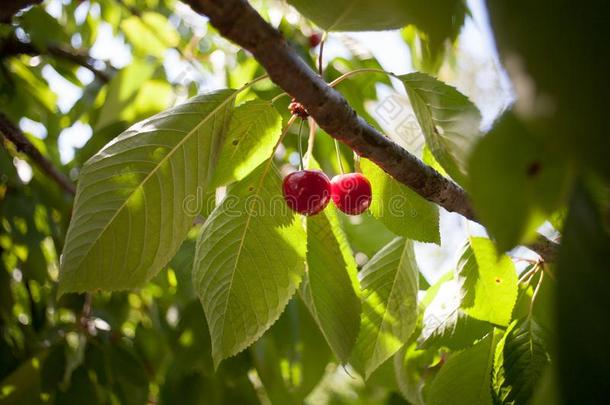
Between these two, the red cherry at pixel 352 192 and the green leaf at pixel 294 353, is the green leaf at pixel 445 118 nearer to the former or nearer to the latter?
the red cherry at pixel 352 192

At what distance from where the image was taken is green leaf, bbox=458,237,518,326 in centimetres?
124

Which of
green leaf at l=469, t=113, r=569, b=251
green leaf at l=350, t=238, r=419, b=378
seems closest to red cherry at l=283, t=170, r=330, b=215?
green leaf at l=350, t=238, r=419, b=378

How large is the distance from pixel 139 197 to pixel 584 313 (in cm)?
84

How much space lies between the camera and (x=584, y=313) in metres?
0.44

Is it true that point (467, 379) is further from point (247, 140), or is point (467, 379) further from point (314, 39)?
point (314, 39)

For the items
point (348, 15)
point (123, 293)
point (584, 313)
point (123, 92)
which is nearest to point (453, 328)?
point (348, 15)

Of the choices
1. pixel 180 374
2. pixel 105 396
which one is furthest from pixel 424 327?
pixel 105 396

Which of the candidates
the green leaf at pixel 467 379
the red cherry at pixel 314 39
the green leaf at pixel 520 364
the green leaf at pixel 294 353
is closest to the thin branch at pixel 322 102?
the green leaf at pixel 520 364

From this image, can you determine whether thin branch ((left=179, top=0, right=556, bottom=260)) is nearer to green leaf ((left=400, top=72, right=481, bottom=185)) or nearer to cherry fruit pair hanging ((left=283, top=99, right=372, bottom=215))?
green leaf ((left=400, top=72, right=481, bottom=185))

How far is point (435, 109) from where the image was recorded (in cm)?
106

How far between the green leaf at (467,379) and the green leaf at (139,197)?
68 centimetres

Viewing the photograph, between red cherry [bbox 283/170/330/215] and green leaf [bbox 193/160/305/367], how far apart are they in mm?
58

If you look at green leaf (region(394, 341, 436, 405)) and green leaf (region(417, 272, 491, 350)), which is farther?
green leaf (region(394, 341, 436, 405))

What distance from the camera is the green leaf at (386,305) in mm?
1315
